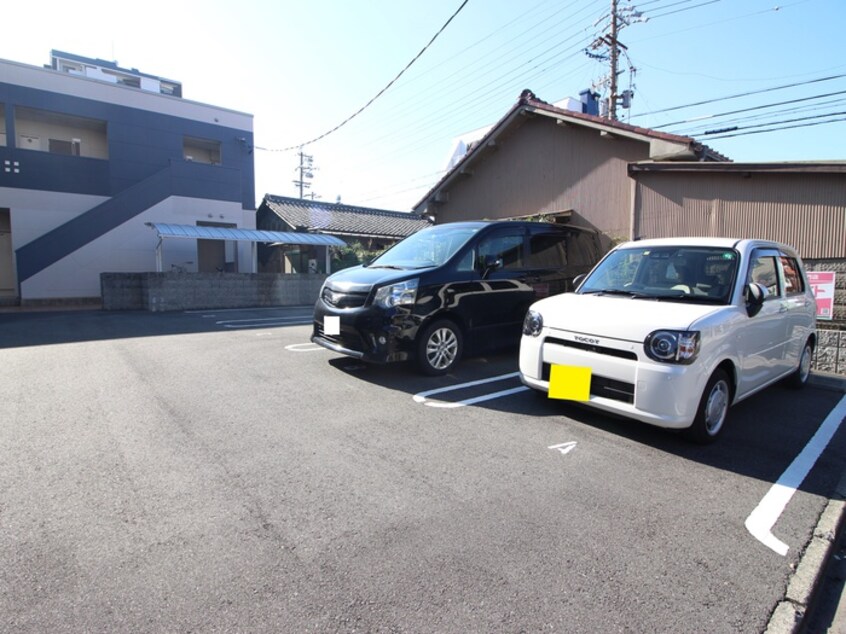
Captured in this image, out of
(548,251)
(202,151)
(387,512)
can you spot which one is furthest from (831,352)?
(202,151)

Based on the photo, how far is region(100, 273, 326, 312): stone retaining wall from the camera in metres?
13.0

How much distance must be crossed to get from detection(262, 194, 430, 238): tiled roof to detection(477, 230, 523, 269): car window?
13.6 m

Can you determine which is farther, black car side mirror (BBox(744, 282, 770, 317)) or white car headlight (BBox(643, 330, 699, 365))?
black car side mirror (BBox(744, 282, 770, 317))

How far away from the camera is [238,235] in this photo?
16.2m

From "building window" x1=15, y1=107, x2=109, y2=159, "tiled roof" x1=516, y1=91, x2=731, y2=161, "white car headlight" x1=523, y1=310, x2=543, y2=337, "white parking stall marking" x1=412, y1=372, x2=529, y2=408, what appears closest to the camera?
"white car headlight" x1=523, y1=310, x2=543, y2=337

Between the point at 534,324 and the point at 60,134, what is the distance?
65.7 feet

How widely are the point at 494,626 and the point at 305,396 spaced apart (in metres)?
3.10

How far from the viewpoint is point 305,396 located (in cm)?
452

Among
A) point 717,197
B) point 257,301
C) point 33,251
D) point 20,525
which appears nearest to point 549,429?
point 20,525

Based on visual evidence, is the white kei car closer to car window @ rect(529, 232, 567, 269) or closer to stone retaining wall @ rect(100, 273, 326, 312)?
car window @ rect(529, 232, 567, 269)

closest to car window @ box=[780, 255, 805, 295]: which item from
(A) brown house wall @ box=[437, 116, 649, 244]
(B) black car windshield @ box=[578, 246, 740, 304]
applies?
(B) black car windshield @ box=[578, 246, 740, 304]

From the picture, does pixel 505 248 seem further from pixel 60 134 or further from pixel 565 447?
pixel 60 134

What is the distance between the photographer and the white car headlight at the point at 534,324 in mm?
4066

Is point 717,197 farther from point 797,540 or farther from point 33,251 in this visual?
point 33,251
